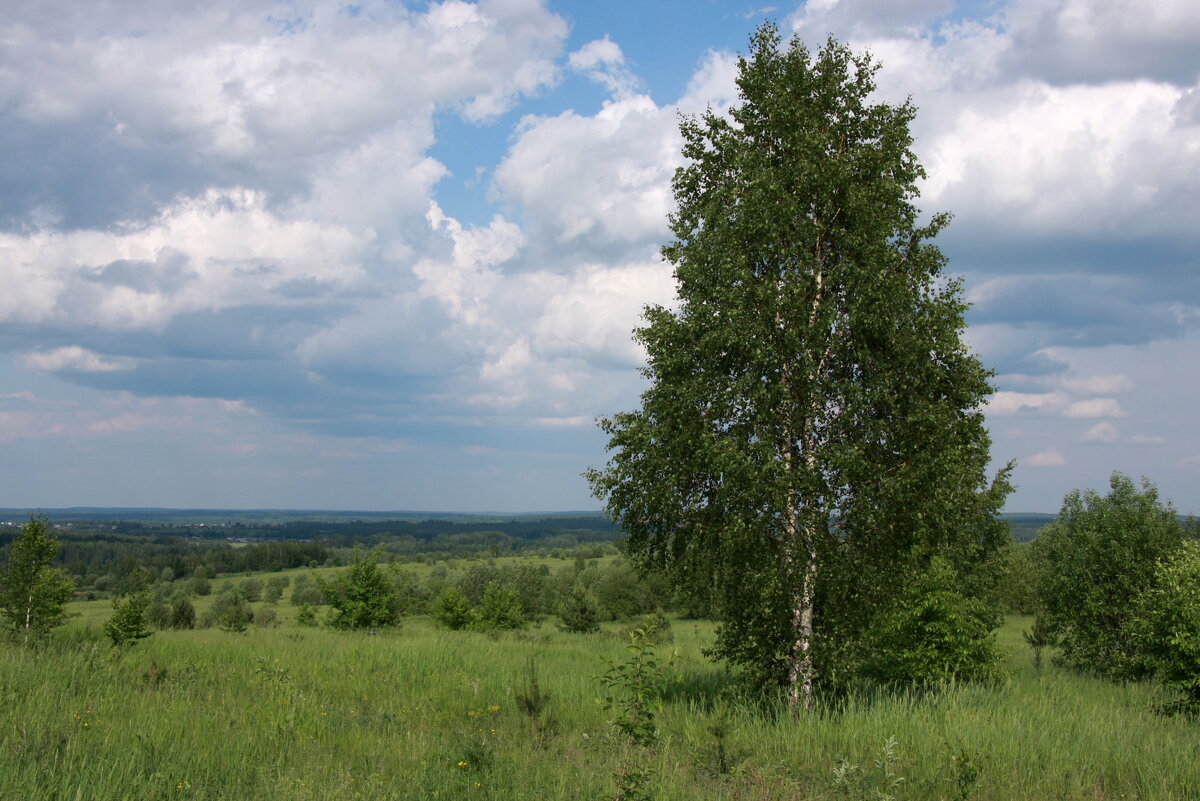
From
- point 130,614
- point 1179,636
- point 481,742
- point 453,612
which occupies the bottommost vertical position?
point 453,612

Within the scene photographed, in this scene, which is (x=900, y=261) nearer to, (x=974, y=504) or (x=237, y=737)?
(x=974, y=504)

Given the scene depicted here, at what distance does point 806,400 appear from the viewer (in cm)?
1422

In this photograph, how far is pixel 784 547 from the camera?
13820mm

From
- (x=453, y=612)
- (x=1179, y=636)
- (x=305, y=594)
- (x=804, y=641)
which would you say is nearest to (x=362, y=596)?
(x=453, y=612)

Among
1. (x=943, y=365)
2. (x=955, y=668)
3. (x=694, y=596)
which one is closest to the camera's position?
(x=943, y=365)

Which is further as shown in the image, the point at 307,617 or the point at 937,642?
the point at 307,617

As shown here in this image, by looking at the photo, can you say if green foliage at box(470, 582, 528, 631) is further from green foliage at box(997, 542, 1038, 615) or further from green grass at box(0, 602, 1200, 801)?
green grass at box(0, 602, 1200, 801)

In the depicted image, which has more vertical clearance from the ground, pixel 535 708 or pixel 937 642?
pixel 535 708

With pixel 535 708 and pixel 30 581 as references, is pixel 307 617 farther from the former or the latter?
pixel 535 708

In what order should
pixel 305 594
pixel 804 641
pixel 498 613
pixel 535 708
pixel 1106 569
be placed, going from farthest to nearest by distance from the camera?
pixel 305 594
pixel 498 613
pixel 1106 569
pixel 804 641
pixel 535 708

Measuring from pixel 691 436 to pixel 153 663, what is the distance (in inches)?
462

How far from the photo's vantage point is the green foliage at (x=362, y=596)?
37156 millimetres

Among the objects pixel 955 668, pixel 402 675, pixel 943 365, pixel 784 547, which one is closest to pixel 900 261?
pixel 943 365

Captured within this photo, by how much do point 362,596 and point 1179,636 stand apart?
113 ft
